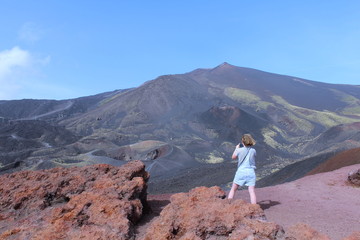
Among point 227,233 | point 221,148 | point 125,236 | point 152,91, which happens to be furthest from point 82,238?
point 152,91

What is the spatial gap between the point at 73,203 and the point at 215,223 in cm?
197

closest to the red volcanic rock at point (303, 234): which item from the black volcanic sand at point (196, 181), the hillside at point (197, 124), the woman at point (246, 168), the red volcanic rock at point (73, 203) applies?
the red volcanic rock at point (73, 203)

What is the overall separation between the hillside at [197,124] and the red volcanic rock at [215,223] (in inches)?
614

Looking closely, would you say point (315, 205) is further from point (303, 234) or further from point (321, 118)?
point (321, 118)

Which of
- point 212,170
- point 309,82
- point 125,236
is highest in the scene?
point 309,82

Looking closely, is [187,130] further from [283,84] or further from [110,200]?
[283,84]

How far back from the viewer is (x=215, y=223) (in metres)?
3.59

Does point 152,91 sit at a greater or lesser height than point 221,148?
greater

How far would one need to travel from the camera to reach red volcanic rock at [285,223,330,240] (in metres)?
3.03

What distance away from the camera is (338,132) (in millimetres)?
41344

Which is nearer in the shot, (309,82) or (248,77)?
(248,77)

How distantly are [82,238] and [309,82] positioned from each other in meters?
104

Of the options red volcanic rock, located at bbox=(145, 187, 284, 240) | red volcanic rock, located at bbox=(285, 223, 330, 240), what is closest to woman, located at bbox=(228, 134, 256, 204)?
red volcanic rock, located at bbox=(145, 187, 284, 240)

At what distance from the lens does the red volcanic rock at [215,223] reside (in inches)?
126
